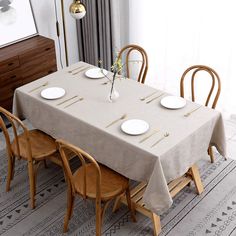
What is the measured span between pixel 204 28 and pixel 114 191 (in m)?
2.14

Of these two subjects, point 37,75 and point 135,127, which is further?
point 37,75

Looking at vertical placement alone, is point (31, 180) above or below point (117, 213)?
above

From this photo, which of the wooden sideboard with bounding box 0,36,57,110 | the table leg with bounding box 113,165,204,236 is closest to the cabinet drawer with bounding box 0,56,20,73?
the wooden sideboard with bounding box 0,36,57,110

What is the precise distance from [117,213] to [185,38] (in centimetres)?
209

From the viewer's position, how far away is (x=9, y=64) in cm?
422

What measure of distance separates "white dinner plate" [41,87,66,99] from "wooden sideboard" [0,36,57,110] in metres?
0.83

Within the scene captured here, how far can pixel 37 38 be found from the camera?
4605 millimetres

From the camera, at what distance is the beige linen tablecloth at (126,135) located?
2904mm

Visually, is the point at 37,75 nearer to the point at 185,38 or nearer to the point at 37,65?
the point at 37,65

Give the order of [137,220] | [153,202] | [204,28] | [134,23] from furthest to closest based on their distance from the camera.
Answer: [134,23], [204,28], [137,220], [153,202]

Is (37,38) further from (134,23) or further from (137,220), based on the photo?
(137,220)

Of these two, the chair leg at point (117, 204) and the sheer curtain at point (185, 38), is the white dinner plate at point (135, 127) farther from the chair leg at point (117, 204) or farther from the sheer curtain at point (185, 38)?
the sheer curtain at point (185, 38)

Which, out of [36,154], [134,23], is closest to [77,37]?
[134,23]

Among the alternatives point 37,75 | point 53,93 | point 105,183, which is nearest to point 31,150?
point 53,93
